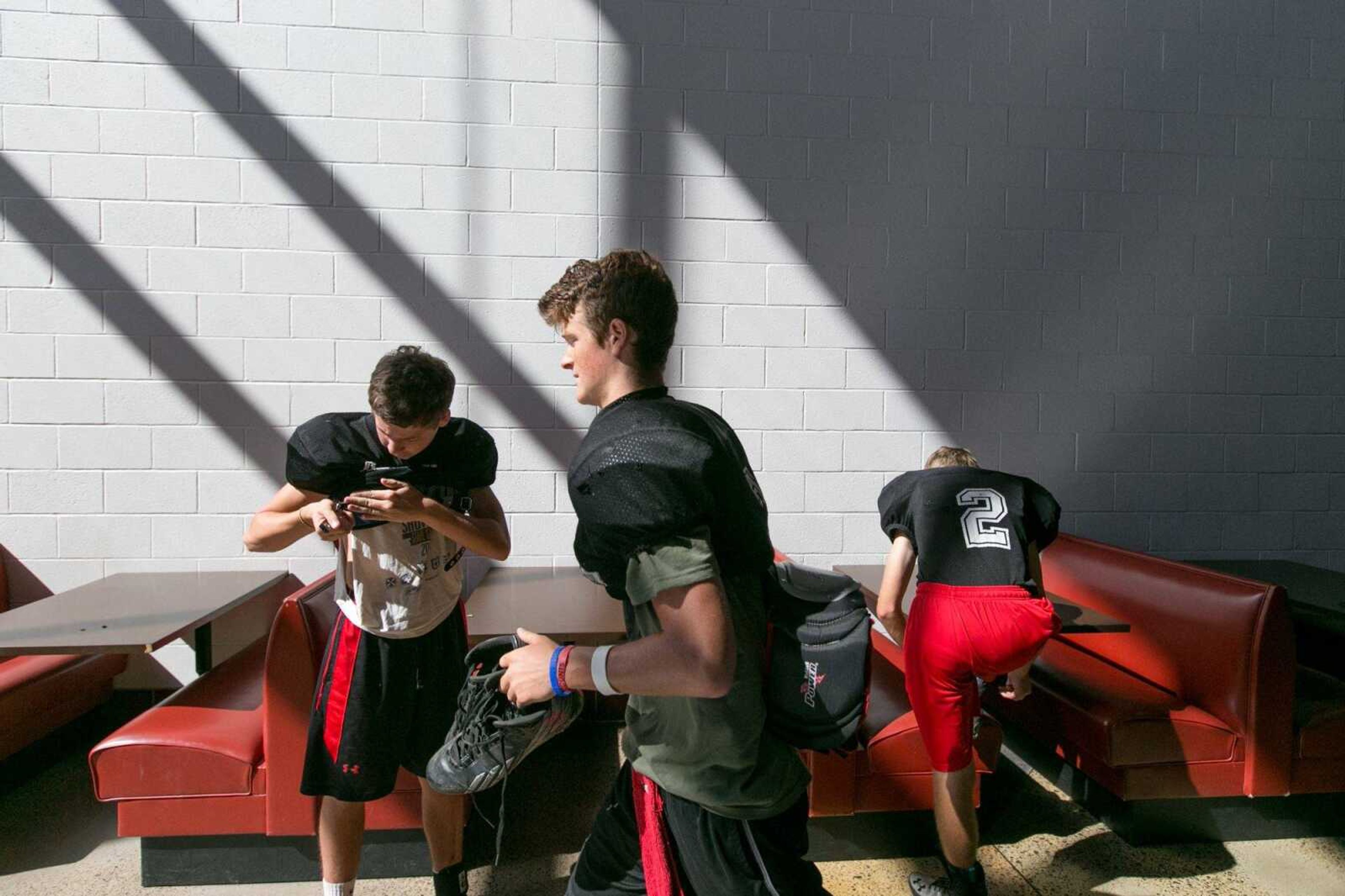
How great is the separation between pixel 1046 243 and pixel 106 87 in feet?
14.0

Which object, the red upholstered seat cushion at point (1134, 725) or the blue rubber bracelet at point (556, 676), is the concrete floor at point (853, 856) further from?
the blue rubber bracelet at point (556, 676)

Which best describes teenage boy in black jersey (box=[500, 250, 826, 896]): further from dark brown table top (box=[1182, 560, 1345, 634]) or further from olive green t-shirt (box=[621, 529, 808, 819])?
dark brown table top (box=[1182, 560, 1345, 634])

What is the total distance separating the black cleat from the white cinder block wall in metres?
2.32

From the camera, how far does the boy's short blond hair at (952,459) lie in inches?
101

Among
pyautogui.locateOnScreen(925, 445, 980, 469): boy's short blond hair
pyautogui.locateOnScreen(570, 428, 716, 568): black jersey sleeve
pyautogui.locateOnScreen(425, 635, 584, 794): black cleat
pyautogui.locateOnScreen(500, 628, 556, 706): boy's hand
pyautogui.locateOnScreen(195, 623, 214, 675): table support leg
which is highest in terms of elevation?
pyautogui.locateOnScreen(570, 428, 716, 568): black jersey sleeve

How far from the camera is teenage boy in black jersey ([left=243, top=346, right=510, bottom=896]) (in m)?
1.92

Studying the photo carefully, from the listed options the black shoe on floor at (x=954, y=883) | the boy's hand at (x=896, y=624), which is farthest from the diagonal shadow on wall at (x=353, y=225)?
the black shoe on floor at (x=954, y=883)

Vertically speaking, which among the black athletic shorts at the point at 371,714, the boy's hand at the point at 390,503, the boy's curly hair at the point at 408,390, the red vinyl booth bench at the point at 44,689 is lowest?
the red vinyl booth bench at the point at 44,689

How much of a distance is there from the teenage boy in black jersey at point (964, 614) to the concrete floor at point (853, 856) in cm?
22

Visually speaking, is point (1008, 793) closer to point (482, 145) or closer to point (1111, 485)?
point (1111, 485)

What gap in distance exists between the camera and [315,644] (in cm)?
234

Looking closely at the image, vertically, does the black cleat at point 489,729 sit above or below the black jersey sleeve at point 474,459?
below

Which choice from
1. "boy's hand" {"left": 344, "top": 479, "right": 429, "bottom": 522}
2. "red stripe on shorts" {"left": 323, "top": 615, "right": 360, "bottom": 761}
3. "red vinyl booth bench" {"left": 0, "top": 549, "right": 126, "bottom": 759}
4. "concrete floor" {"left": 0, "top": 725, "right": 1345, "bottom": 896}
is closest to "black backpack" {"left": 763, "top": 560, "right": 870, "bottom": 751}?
"boy's hand" {"left": 344, "top": 479, "right": 429, "bottom": 522}

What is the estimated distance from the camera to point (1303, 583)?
11.0ft
